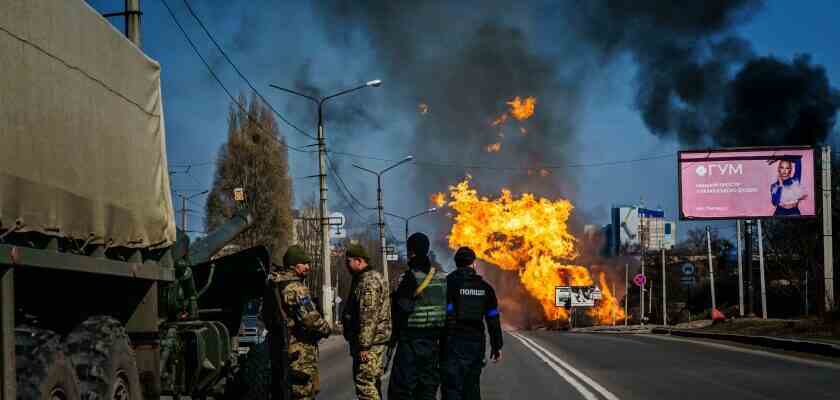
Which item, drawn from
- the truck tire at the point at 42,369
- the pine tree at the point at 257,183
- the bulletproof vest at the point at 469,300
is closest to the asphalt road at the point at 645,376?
the bulletproof vest at the point at 469,300

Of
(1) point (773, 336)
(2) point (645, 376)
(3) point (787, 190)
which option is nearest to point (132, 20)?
(2) point (645, 376)

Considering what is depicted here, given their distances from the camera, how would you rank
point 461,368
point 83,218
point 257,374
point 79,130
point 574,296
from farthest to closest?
point 574,296, point 257,374, point 461,368, point 79,130, point 83,218

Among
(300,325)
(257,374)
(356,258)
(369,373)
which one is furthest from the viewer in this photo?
(257,374)

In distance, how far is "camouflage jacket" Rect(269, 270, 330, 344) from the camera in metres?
9.28

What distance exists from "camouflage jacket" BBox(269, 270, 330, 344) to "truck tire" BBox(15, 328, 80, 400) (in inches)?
115

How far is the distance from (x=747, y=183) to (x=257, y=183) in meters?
30.5

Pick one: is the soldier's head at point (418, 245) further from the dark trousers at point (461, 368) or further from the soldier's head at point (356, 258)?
the dark trousers at point (461, 368)

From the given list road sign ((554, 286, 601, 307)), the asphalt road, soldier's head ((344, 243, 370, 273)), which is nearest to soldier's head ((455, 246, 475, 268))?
soldier's head ((344, 243, 370, 273))

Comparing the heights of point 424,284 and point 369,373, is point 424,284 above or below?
above

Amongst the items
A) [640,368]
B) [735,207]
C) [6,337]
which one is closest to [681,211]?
[735,207]

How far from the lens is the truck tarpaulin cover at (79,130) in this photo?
19.5 feet

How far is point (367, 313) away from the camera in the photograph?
358 inches

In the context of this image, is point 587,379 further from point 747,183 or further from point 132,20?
point 747,183

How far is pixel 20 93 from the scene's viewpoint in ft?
19.7
